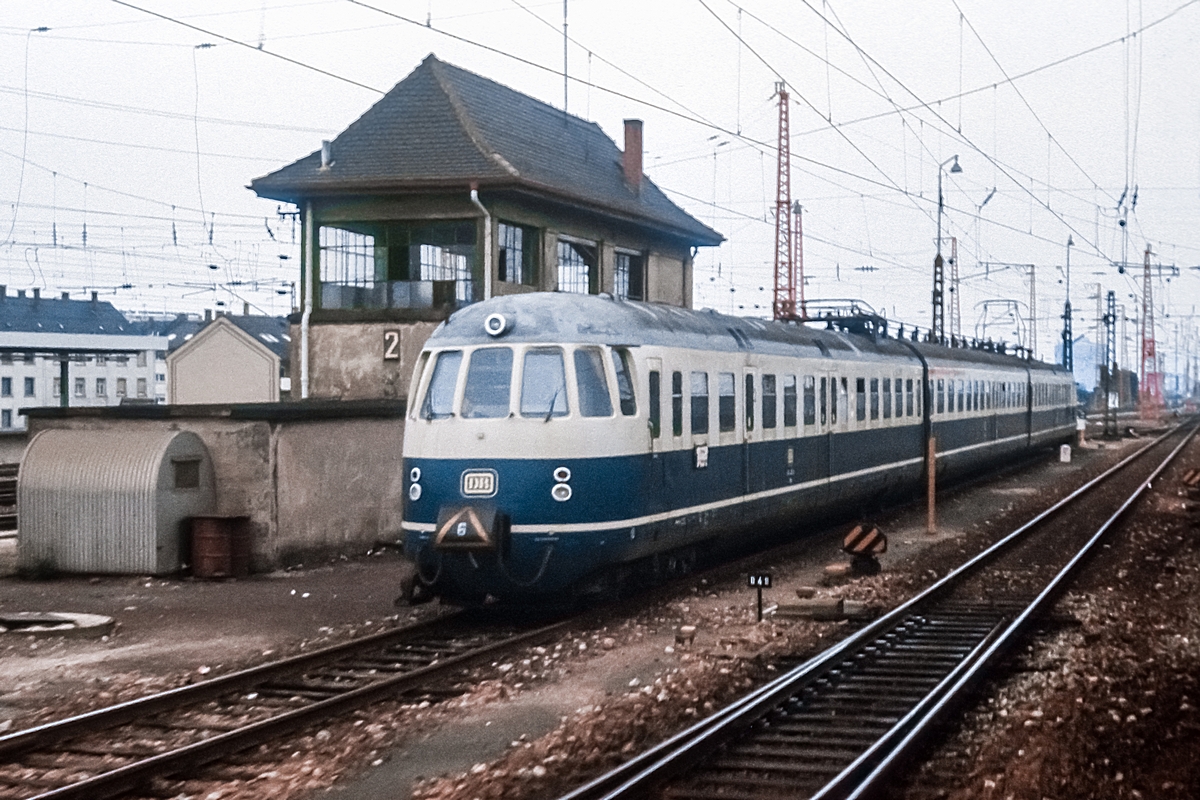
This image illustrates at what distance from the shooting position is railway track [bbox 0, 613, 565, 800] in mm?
8180

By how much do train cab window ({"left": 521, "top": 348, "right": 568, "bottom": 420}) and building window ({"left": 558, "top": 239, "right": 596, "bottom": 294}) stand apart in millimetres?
16262

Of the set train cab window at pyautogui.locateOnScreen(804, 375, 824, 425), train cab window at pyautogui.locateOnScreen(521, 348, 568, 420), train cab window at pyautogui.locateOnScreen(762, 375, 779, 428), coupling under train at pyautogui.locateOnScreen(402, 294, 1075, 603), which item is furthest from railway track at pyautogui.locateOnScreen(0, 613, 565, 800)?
train cab window at pyautogui.locateOnScreen(804, 375, 824, 425)

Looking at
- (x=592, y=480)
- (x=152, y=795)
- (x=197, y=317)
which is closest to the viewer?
(x=152, y=795)

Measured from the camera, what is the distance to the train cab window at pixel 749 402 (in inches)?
660

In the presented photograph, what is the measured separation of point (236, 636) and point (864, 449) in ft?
38.8

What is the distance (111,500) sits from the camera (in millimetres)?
16781

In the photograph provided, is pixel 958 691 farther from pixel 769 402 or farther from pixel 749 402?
pixel 769 402

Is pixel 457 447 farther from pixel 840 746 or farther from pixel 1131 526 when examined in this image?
pixel 1131 526

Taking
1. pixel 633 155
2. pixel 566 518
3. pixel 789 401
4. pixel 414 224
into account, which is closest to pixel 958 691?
pixel 566 518

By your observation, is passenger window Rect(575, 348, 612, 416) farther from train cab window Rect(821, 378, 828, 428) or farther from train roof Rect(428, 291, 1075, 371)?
train cab window Rect(821, 378, 828, 428)

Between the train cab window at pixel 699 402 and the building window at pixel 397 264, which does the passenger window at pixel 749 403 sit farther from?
the building window at pixel 397 264

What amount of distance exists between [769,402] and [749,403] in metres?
0.82

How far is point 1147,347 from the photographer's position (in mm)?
84125

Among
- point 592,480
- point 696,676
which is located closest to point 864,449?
point 592,480
